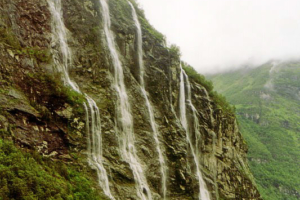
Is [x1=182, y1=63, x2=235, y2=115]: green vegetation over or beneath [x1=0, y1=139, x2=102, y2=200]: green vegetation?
over

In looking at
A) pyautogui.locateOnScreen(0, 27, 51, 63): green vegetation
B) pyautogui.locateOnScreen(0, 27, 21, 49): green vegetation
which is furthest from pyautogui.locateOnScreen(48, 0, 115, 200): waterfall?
pyautogui.locateOnScreen(0, 27, 21, 49): green vegetation

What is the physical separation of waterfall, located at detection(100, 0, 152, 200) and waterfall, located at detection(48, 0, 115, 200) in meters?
2.71

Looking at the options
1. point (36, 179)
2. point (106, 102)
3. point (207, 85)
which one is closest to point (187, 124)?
point (207, 85)

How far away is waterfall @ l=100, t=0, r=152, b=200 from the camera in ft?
82.7

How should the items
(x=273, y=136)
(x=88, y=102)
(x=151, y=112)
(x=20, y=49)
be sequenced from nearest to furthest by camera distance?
1. (x=20, y=49)
2. (x=88, y=102)
3. (x=151, y=112)
4. (x=273, y=136)

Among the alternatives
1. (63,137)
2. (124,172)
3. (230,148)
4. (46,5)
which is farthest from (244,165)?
(46,5)

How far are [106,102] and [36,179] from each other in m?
12.0

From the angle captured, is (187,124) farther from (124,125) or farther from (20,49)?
(20,49)

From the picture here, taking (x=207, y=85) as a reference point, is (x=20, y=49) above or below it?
above

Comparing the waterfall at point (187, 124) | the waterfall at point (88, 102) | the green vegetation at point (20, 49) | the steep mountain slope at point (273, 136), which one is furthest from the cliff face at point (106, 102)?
the steep mountain slope at point (273, 136)

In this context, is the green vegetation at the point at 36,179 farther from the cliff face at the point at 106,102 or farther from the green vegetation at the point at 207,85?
the green vegetation at the point at 207,85

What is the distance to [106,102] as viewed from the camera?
2664 cm

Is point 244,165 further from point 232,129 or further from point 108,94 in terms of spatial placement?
point 108,94

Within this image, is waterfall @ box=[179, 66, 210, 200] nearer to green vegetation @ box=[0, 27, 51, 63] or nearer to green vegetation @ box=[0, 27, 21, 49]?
green vegetation @ box=[0, 27, 51, 63]
